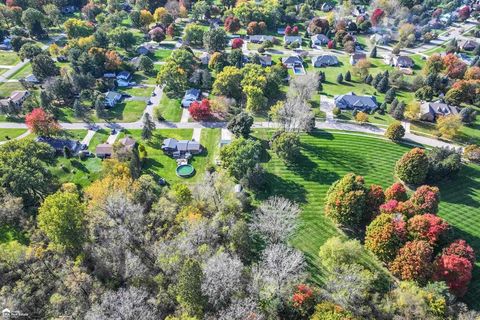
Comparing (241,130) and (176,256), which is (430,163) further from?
(176,256)

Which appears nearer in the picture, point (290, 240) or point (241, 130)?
point (290, 240)

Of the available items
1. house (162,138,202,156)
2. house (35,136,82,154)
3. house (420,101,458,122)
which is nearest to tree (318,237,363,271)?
house (162,138,202,156)

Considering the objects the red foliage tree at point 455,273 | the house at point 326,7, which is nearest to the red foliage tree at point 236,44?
the house at point 326,7

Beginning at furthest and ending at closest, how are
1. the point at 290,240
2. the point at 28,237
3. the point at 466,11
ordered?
1. the point at 466,11
2. the point at 290,240
3. the point at 28,237

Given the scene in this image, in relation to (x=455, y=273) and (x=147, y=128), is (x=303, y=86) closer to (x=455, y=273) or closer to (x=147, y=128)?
(x=147, y=128)

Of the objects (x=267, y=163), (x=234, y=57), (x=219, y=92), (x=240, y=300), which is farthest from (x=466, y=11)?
(x=240, y=300)

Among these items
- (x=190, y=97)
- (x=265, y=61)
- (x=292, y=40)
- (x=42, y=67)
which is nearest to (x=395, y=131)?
(x=265, y=61)

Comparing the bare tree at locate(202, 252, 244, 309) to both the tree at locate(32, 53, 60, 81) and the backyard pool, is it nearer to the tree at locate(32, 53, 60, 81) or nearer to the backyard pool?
the backyard pool

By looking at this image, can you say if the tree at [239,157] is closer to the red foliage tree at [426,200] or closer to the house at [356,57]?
the red foliage tree at [426,200]
